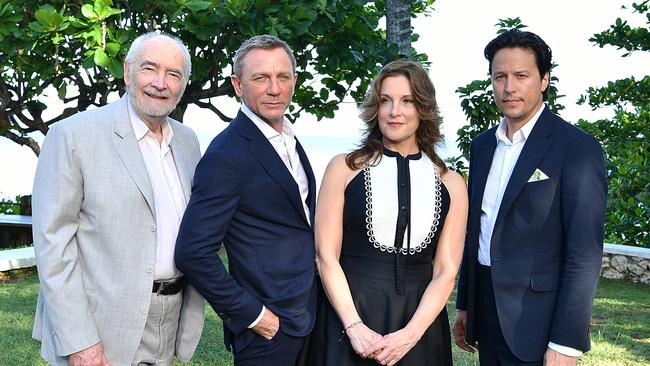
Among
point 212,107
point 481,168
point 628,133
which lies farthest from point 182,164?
point 628,133

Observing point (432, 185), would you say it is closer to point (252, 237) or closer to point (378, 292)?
point (378, 292)

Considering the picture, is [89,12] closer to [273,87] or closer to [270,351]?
[273,87]

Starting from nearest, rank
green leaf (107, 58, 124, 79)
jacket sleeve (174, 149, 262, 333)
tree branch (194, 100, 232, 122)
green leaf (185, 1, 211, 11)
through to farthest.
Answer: jacket sleeve (174, 149, 262, 333)
green leaf (185, 1, 211, 11)
green leaf (107, 58, 124, 79)
tree branch (194, 100, 232, 122)

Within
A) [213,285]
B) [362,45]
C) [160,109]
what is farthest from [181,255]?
[362,45]

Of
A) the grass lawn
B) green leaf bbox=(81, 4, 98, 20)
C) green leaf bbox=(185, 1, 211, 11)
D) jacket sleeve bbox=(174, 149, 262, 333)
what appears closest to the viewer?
jacket sleeve bbox=(174, 149, 262, 333)

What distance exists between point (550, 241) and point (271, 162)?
3.77 feet

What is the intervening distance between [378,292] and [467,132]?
176 inches

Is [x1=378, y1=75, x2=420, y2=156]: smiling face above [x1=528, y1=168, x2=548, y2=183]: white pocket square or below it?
above

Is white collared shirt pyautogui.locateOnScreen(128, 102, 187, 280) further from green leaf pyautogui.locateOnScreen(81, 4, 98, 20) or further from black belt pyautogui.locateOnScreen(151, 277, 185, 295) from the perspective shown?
green leaf pyautogui.locateOnScreen(81, 4, 98, 20)

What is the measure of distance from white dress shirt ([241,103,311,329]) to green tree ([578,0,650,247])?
6.80 m

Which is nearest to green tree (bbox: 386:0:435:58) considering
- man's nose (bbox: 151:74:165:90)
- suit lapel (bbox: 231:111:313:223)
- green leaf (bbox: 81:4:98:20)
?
green leaf (bbox: 81:4:98:20)

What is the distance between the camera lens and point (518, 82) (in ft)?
9.82

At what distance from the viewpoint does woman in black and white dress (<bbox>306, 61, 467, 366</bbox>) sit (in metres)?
A: 3.01

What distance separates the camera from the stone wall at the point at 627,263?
9336 mm
